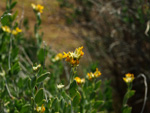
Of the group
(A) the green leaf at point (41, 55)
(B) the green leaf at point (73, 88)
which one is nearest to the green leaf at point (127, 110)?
(B) the green leaf at point (73, 88)

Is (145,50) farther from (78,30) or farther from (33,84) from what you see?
(33,84)

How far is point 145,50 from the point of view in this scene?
6.50 feet

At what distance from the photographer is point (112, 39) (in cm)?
214

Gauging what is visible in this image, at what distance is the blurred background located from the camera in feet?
5.89

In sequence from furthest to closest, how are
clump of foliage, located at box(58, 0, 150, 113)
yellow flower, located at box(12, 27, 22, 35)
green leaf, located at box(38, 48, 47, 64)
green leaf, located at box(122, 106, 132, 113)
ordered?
clump of foliage, located at box(58, 0, 150, 113)
yellow flower, located at box(12, 27, 22, 35)
green leaf, located at box(38, 48, 47, 64)
green leaf, located at box(122, 106, 132, 113)

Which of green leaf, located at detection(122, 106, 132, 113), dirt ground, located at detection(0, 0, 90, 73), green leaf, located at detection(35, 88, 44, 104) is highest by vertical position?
green leaf, located at detection(35, 88, 44, 104)

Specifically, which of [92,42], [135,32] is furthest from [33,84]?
[92,42]

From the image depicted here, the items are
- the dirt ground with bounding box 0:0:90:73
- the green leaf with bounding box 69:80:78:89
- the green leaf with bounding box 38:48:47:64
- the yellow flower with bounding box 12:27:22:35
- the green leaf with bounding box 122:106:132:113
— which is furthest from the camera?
the dirt ground with bounding box 0:0:90:73

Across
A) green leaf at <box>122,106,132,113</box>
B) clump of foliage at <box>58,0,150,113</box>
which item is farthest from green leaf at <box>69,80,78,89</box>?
clump of foliage at <box>58,0,150,113</box>

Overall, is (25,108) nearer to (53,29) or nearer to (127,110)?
(127,110)

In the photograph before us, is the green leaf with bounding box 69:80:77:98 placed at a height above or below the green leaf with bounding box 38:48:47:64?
above

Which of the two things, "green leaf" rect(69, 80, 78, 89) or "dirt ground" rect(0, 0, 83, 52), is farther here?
"dirt ground" rect(0, 0, 83, 52)

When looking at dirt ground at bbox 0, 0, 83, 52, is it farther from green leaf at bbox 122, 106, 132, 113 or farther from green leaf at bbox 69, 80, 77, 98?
green leaf at bbox 69, 80, 77, 98

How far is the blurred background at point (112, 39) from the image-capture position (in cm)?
179
